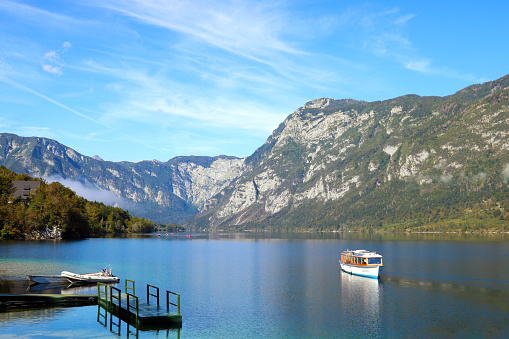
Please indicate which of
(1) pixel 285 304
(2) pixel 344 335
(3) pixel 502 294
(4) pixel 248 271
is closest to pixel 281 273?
(4) pixel 248 271

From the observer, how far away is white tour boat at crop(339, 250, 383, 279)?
8694 centimetres

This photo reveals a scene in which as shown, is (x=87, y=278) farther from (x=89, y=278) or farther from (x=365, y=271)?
(x=365, y=271)

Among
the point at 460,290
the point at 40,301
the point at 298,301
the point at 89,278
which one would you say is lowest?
the point at 298,301

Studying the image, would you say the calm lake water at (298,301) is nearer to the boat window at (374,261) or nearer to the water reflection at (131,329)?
the water reflection at (131,329)

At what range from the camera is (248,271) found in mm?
100312

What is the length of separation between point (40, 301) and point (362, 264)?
63031mm

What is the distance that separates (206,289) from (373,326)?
33528mm

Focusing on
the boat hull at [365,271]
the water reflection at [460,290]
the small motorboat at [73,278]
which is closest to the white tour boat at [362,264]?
the boat hull at [365,271]

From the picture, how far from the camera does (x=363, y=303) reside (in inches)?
2459

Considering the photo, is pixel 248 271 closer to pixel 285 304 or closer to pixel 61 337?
pixel 285 304

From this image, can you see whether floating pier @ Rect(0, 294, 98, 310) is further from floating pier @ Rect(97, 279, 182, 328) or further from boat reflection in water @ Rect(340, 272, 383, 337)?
boat reflection in water @ Rect(340, 272, 383, 337)

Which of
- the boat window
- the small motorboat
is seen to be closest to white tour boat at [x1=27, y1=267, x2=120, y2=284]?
the small motorboat

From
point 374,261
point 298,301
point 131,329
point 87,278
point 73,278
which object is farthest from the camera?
point 374,261

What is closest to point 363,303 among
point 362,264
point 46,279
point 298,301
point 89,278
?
point 298,301
